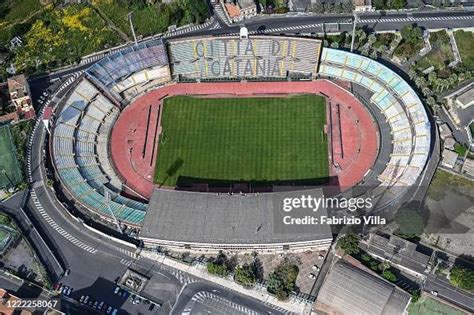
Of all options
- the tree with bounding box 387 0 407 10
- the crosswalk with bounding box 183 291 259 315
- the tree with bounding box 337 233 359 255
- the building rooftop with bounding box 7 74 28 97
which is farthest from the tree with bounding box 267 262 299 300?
the tree with bounding box 387 0 407 10

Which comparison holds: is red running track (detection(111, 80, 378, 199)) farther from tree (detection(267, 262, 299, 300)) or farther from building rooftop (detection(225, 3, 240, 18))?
building rooftop (detection(225, 3, 240, 18))

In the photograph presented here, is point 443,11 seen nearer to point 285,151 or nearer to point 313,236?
point 285,151

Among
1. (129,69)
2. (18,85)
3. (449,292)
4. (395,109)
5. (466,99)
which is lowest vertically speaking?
(449,292)

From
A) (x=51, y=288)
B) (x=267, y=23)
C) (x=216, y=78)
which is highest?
(x=267, y=23)

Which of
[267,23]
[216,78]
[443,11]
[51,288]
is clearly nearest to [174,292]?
[51,288]

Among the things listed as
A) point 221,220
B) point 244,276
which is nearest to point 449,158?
point 221,220

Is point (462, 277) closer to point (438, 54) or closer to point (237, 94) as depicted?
point (438, 54)
